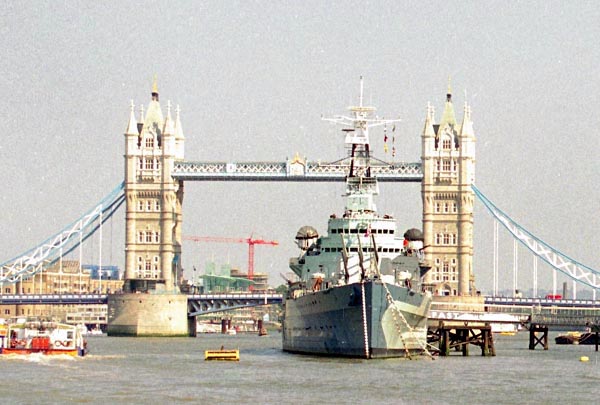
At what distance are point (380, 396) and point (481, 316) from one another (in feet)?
153

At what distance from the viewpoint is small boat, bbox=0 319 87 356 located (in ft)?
336

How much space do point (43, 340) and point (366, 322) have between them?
22.6 m

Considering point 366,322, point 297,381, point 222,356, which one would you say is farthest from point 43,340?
point 297,381

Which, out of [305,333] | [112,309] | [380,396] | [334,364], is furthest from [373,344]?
[112,309]

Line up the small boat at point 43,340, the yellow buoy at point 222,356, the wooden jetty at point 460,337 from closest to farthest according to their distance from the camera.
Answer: the small boat at point 43,340 → the yellow buoy at point 222,356 → the wooden jetty at point 460,337

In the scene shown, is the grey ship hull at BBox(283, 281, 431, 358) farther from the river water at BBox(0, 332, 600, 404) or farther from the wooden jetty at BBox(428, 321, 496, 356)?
the wooden jetty at BBox(428, 321, 496, 356)

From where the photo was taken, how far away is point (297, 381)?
81250 mm

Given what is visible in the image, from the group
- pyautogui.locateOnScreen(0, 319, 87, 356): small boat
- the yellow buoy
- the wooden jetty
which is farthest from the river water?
the wooden jetty

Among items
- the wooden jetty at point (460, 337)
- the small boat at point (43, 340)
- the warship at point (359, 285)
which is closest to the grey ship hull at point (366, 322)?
the warship at point (359, 285)

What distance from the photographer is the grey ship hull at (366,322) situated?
302 feet

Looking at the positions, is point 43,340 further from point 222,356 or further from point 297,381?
point 297,381

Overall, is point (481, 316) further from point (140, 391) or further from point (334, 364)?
point (140, 391)

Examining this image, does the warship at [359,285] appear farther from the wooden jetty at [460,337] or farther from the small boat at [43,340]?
the small boat at [43,340]

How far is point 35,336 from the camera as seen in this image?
103 metres
